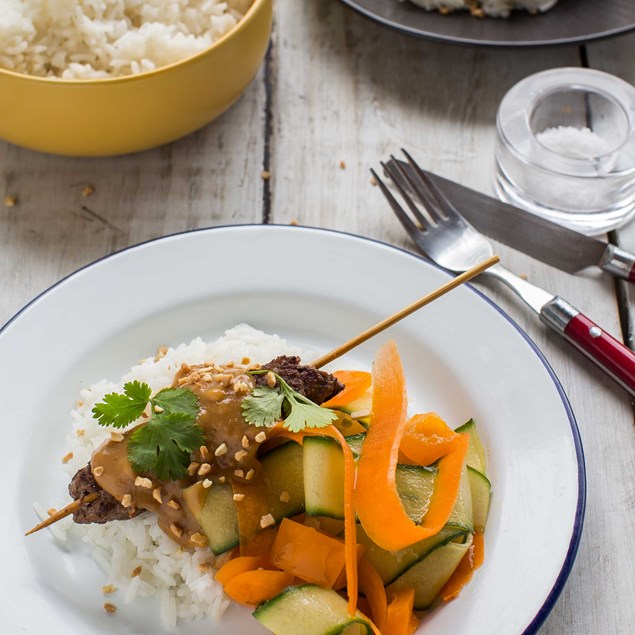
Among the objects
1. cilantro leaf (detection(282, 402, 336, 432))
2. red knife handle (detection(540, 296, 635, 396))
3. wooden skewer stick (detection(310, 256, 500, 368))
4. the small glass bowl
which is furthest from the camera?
the small glass bowl

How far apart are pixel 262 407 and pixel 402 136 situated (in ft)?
6.47

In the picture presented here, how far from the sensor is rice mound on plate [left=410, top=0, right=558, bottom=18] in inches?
155

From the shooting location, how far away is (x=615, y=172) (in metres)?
3.37

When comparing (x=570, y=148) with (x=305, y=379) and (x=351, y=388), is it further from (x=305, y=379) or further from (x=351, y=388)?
(x=305, y=379)

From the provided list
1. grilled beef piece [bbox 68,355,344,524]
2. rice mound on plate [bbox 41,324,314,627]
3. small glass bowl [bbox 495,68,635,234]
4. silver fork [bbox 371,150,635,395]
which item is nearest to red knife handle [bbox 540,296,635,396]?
silver fork [bbox 371,150,635,395]

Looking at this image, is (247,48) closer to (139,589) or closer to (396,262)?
(396,262)

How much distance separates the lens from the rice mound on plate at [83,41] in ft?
11.1

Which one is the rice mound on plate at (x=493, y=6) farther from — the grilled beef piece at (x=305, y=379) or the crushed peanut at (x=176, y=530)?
the crushed peanut at (x=176, y=530)

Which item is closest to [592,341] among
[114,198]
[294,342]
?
[294,342]

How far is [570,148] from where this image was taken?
11.9 feet


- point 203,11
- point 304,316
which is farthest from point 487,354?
point 203,11

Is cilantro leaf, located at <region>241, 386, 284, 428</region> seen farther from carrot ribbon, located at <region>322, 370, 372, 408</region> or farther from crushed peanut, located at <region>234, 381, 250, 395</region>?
carrot ribbon, located at <region>322, 370, 372, 408</region>

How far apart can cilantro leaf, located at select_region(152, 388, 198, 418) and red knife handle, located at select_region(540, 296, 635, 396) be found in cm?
142

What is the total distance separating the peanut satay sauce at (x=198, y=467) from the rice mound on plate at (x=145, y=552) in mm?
92
